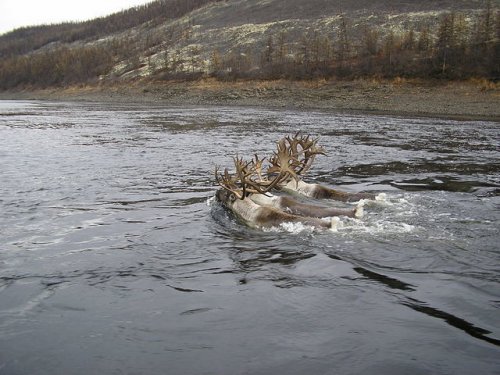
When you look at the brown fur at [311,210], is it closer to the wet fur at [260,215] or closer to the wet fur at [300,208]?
the wet fur at [300,208]

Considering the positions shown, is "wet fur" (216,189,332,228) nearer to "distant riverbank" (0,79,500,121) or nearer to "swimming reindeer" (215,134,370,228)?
"swimming reindeer" (215,134,370,228)

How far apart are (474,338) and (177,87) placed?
208ft

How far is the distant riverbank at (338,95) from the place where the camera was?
40.1 m

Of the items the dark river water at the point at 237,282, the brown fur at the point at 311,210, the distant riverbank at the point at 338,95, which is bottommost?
the dark river water at the point at 237,282

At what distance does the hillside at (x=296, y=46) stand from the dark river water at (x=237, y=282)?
39.7 metres

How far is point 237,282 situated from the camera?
716cm

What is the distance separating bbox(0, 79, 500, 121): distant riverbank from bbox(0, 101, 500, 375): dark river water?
2779 cm

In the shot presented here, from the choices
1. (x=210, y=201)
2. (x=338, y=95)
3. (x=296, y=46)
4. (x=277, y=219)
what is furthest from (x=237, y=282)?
(x=296, y=46)

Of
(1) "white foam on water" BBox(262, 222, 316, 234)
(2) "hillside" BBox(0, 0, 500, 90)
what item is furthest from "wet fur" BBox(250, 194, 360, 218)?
(2) "hillside" BBox(0, 0, 500, 90)

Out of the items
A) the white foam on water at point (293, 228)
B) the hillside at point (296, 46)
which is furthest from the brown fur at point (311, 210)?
the hillside at point (296, 46)

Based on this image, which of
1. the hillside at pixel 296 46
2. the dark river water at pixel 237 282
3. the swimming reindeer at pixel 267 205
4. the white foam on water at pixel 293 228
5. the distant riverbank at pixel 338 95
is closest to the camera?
the dark river water at pixel 237 282

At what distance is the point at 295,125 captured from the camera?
30781 millimetres

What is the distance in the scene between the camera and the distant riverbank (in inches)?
1580

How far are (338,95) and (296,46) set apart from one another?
20982 mm
